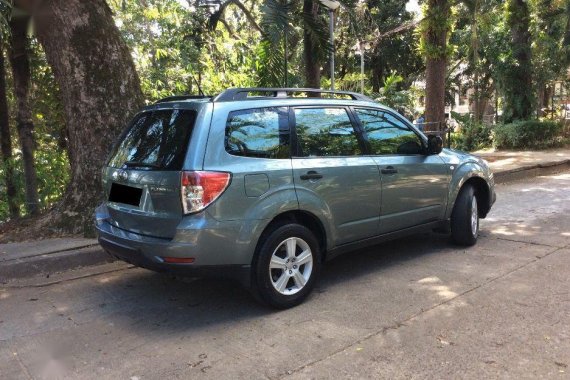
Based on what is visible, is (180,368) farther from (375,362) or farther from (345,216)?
(345,216)

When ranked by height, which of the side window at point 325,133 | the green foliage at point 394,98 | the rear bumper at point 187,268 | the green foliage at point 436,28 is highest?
the green foliage at point 436,28

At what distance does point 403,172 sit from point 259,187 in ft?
6.01

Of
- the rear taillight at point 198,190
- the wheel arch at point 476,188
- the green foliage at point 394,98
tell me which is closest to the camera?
the rear taillight at point 198,190

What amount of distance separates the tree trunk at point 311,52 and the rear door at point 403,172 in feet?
12.4

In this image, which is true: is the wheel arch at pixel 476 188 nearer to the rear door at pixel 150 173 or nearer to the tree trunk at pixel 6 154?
the rear door at pixel 150 173

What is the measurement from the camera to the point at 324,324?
403 cm

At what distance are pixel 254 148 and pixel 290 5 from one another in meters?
3.54

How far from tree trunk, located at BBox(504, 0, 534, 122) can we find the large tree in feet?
19.1

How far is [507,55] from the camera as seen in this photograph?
18.0 metres

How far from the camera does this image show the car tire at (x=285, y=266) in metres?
4.11

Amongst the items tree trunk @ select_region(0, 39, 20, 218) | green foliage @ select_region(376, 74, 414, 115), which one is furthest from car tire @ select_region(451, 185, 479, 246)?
green foliage @ select_region(376, 74, 414, 115)

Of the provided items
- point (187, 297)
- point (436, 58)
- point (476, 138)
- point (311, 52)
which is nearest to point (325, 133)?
point (187, 297)

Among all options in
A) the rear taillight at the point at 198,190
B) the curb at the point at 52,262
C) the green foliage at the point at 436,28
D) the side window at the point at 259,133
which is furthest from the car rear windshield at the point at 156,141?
the green foliage at the point at 436,28

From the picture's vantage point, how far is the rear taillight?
383 cm
